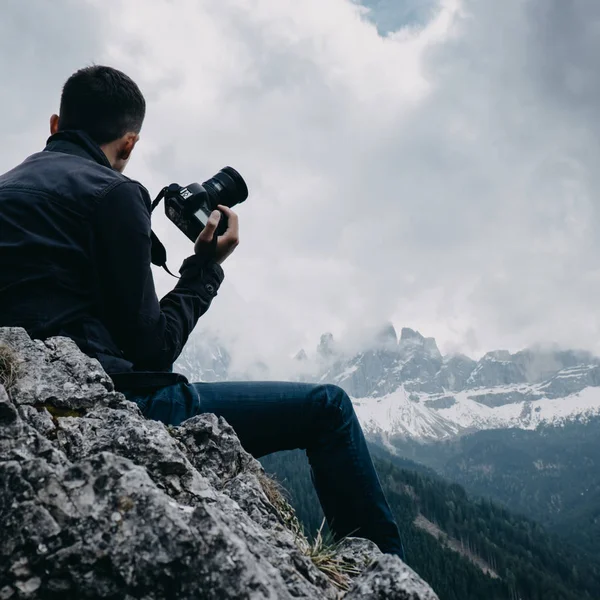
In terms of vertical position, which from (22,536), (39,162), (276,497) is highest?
(39,162)

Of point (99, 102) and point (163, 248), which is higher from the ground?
point (99, 102)

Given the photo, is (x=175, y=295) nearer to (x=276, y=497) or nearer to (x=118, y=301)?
(x=118, y=301)

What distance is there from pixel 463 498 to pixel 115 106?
171 meters

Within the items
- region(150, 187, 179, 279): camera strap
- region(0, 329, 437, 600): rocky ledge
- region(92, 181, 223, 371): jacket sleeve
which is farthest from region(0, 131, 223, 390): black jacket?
region(150, 187, 179, 279): camera strap

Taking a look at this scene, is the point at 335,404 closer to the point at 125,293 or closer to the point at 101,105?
the point at 125,293

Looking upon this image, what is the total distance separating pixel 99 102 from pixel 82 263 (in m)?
1.45

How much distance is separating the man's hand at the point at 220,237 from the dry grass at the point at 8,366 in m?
1.58

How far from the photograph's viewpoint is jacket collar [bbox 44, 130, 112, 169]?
12.2 ft

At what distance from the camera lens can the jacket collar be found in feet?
2.88

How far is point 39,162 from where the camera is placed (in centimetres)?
344

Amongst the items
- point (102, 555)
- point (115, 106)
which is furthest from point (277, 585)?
point (115, 106)

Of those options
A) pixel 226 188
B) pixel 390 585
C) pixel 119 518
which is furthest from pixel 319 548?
pixel 226 188

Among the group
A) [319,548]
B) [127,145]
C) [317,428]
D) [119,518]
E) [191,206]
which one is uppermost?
[127,145]

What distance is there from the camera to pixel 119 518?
1945mm
